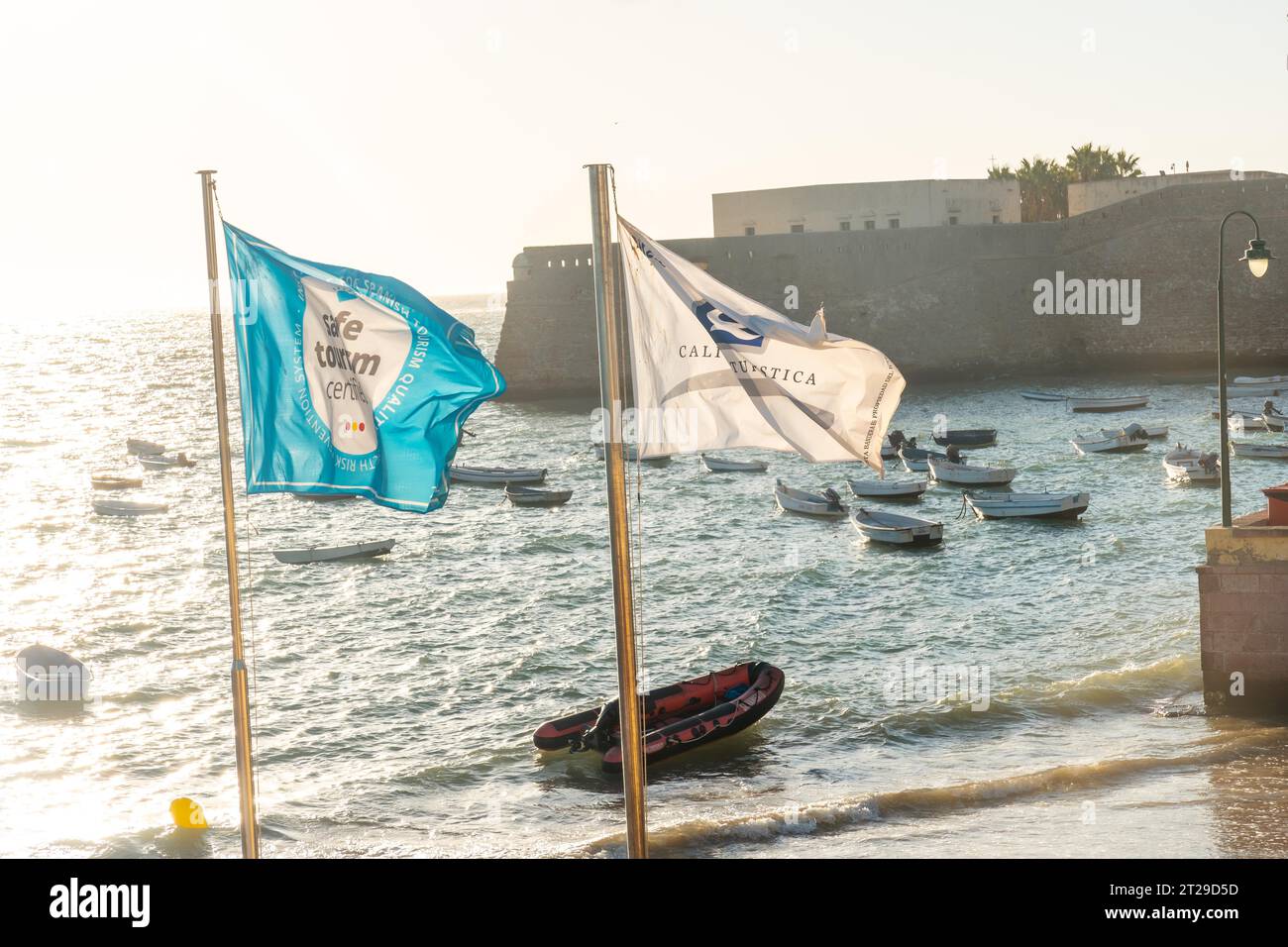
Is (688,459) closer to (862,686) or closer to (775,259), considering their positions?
(775,259)

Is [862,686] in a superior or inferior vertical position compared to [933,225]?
inferior

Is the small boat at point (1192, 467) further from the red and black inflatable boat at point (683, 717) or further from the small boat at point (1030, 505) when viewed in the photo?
the red and black inflatable boat at point (683, 717)

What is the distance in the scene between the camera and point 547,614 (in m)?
23.5

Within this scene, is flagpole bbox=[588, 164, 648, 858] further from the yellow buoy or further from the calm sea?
the yellow buoy

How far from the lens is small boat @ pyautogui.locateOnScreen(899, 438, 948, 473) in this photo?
122ft

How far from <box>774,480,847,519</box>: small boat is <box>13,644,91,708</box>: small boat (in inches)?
681

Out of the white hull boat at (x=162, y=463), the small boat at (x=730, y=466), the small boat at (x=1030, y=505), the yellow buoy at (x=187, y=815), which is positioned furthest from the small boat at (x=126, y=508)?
the yellow buoy at (x=187, y=815)

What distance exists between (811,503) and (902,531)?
5.12m

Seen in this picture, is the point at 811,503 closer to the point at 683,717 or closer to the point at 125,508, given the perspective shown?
the point at 683,717

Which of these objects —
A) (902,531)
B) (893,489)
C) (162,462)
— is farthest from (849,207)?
(902,531)

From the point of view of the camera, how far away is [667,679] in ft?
60.8
